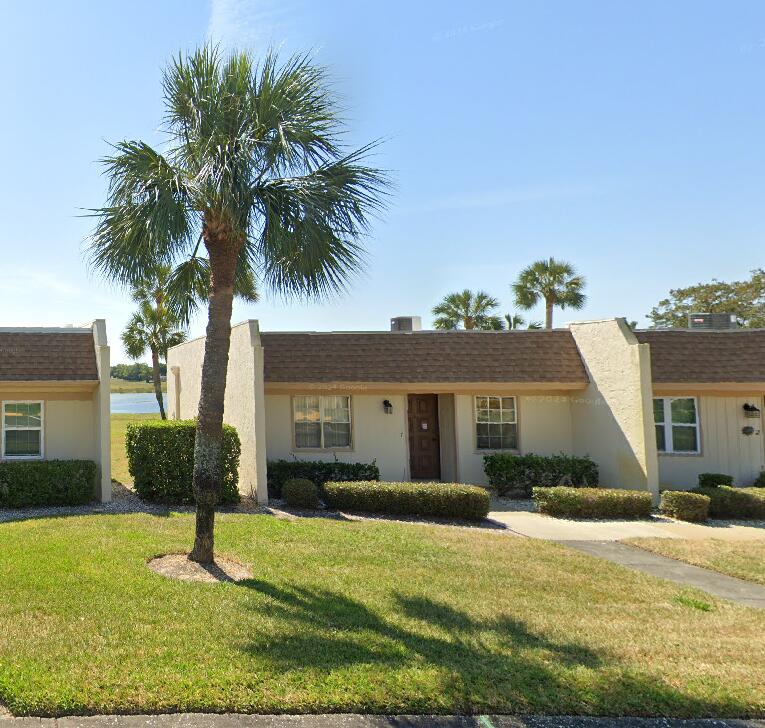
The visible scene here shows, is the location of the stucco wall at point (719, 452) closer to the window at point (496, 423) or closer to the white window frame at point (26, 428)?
the window at point (496, 423)

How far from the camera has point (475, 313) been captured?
105ft

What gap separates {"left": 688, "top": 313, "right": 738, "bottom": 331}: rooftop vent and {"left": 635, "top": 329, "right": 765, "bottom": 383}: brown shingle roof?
1590 millimetres

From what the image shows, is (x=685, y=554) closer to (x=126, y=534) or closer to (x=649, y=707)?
(x=649, y=707)

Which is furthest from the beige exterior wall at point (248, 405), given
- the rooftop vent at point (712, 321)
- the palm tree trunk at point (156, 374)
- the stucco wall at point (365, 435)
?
the palm tree trunk at point (156, 374)

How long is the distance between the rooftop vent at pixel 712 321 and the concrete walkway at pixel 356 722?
1543 centimetres

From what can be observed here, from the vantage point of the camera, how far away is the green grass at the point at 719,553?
8891 mm

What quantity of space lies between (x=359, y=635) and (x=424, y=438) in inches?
443

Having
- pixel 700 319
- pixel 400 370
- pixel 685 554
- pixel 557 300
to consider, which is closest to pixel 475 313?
pixel 557 300

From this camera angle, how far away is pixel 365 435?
15.7 meters

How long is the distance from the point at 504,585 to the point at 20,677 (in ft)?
17.3

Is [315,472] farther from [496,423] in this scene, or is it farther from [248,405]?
[496,423]

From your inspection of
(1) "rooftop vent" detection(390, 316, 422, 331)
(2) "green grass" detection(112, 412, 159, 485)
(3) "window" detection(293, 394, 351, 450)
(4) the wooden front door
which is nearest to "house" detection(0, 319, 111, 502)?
(2) "green grass" detection(112, 412, 159, 485)

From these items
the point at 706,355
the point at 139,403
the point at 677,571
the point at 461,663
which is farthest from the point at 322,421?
the point at 139,403

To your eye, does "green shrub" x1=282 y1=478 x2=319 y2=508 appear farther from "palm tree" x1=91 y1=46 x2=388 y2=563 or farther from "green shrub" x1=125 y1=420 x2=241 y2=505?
"palm tree" x1=91 y1=46 x2=388 y2=563
